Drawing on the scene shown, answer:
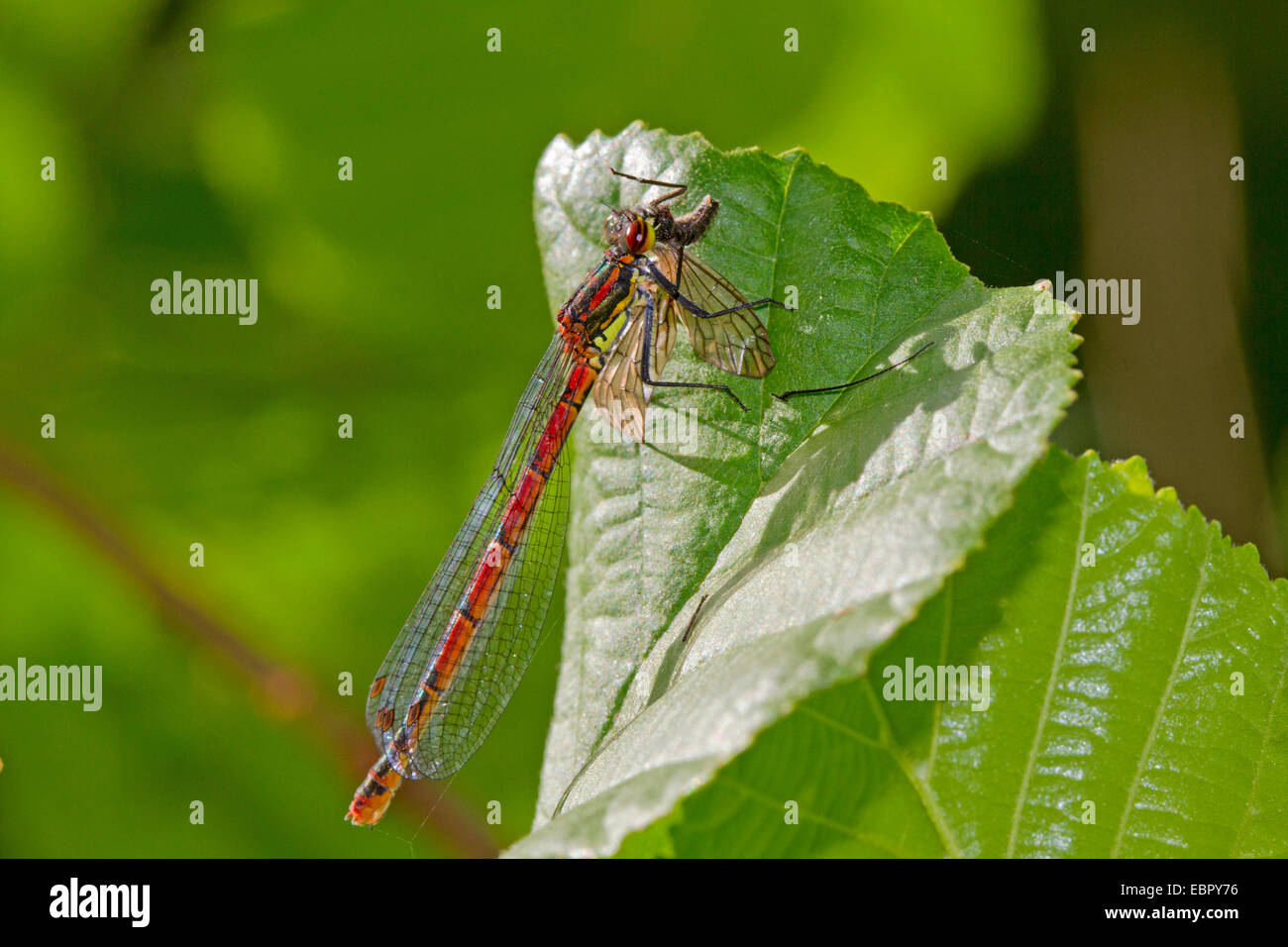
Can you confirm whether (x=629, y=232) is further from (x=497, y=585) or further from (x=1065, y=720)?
(x=1065, y=720)

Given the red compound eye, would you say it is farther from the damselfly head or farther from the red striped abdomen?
the red striped abdomen

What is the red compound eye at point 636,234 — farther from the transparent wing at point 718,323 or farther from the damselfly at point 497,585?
the damselfly at point 497,585

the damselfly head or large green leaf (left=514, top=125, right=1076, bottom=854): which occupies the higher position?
the damselfly head

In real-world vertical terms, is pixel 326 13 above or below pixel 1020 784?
above

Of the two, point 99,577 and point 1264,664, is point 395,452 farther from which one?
point 1264,664

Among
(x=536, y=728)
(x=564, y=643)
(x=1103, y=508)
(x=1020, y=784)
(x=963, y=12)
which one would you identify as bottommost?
(x=536, y=728)

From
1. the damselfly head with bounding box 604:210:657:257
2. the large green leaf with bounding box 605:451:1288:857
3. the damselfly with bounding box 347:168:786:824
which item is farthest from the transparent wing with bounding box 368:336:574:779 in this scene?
the large green leaf with bounding box 605:451:1288:857

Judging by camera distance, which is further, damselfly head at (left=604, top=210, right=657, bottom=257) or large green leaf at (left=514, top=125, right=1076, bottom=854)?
damselfly head at (left=604, top=210, right=657, bottom=257)

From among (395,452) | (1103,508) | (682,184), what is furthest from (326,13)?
(1103,508)
